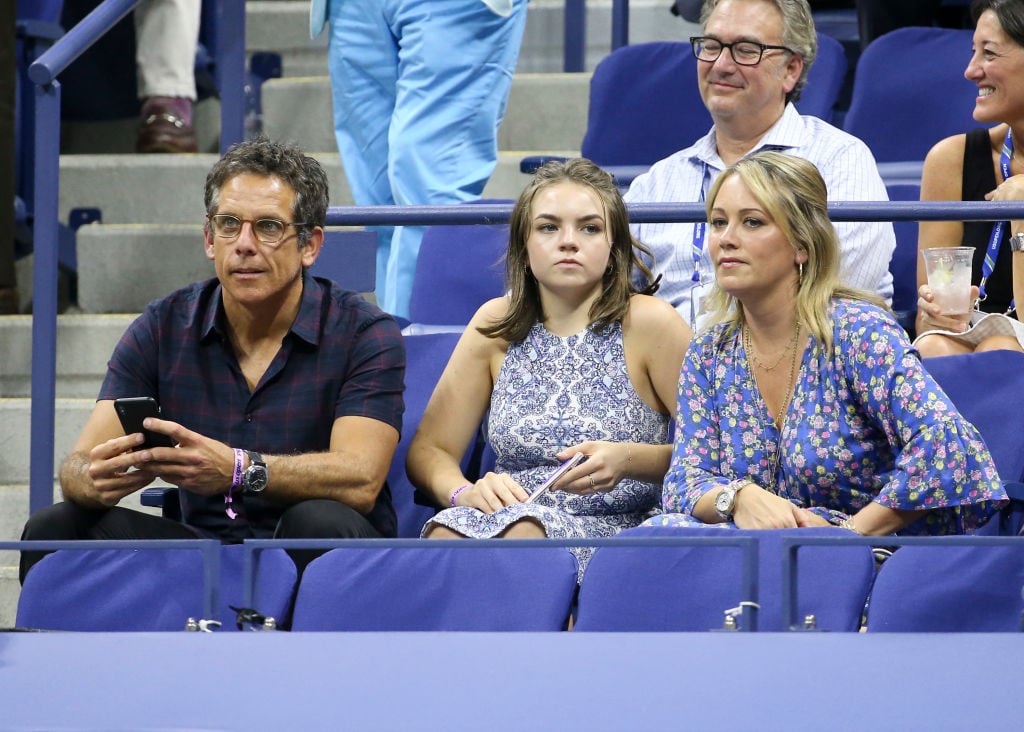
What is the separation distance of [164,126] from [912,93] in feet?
6.71

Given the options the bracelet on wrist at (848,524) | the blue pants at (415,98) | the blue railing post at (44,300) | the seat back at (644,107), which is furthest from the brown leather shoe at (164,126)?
the bracelet on wrist at (848,524)

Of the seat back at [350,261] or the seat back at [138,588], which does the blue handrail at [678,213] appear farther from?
the seat back at [138,588]

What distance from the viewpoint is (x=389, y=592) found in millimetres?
2080

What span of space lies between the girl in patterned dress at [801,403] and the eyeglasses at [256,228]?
2.32ft

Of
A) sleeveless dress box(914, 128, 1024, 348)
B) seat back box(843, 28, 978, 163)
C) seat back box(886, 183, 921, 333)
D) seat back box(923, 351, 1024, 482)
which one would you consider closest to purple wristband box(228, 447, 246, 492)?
seat back box(923, 351, 1024, 482)

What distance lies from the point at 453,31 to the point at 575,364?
1.22m

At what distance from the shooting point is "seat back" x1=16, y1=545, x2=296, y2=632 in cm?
196

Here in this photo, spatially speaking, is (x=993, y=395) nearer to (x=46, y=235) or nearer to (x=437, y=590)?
(x=437, y=590)

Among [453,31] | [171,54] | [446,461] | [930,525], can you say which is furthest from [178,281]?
[930,525]

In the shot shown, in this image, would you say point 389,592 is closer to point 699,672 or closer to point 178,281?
point 699,672

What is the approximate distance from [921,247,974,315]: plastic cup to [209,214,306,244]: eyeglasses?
109 centimetres

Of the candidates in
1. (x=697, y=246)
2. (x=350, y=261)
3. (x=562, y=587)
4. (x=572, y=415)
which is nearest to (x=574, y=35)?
(x=697, y=246)

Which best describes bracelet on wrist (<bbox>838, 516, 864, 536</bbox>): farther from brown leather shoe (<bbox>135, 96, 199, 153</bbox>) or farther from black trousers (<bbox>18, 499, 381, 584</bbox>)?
brown leather shoe (<bbox>135, 96, 199, 153</bbox>)

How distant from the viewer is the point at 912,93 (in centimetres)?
407
